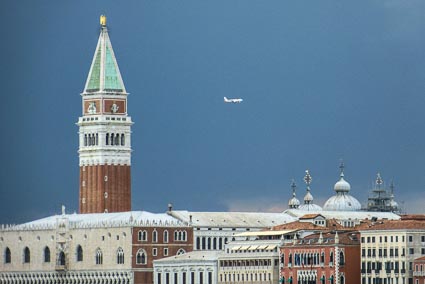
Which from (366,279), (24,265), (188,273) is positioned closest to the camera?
(366,279)

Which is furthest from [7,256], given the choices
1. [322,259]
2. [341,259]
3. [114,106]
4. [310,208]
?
[341,259]

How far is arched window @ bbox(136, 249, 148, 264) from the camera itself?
580 ft

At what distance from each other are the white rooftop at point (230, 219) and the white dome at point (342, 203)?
9055mm

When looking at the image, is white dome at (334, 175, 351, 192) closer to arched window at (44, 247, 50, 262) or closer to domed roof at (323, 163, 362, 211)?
domed roof at (323, 163, 362, 211)

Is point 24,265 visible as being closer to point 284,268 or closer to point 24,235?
point 24,235

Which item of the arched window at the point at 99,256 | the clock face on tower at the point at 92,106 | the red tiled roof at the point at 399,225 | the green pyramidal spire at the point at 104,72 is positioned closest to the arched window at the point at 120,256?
the arched window at the point at 99,256

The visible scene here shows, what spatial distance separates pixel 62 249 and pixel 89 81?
14689 mm

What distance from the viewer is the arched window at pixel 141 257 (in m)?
177

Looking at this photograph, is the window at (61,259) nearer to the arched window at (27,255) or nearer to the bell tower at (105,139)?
the arched window at (27,255)

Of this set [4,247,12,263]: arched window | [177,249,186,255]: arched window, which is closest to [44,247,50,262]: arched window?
[4,247,12,263]: arched window

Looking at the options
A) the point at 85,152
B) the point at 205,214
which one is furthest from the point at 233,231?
the point at 85,152

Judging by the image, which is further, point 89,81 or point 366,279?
point 89,81

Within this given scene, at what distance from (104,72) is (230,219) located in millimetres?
16365

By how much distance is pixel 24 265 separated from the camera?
186375mm
